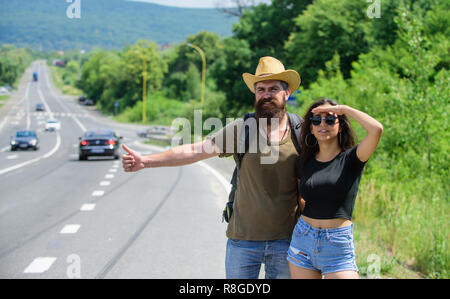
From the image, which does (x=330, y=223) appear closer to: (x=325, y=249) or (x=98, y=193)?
(x=325, y=249)

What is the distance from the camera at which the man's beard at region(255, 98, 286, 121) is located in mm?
3670

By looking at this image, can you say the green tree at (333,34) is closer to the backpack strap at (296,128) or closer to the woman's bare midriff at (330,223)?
the backpack strap at (296,128)

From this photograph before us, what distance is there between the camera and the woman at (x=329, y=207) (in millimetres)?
3373

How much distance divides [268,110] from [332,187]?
2.14 ft

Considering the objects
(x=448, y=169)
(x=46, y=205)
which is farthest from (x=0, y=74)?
(x=448, y=169)

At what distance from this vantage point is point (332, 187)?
11.1 ft

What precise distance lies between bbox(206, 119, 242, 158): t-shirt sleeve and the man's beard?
15 centimetres

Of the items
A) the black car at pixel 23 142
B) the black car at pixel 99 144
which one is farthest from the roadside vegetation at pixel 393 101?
the black car at pixel 23 142

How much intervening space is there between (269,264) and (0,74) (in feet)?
178

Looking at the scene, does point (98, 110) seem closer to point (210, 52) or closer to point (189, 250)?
point (210, 52)

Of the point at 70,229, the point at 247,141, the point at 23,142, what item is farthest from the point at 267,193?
the point at 23,142

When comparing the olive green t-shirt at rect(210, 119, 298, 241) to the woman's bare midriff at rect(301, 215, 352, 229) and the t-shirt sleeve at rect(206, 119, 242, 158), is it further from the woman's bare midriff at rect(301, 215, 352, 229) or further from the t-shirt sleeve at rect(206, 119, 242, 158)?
the woman's bare midriff at rect(301, 215, 352, 229)

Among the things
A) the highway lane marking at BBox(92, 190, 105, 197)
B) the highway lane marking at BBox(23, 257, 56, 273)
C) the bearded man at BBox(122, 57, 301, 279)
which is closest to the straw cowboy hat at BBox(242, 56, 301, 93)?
the bearded man at BBox(122, 57, 301, 279)
